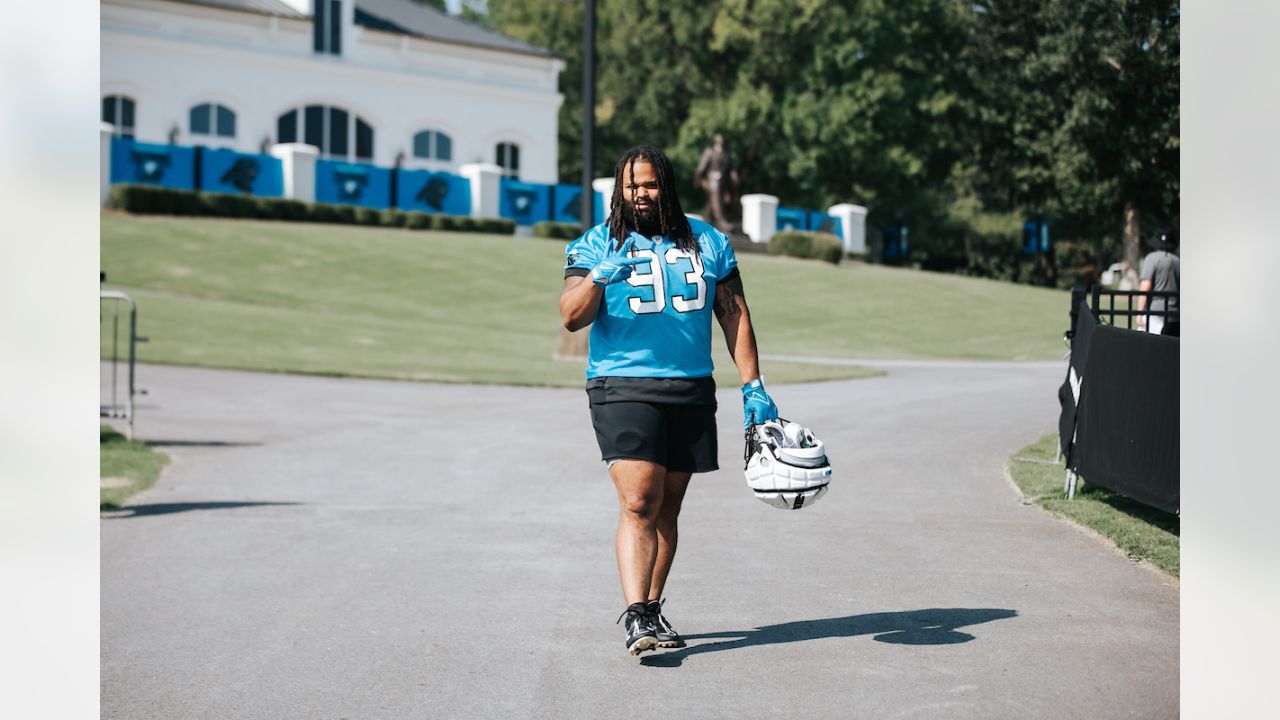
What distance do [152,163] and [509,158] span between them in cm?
1628

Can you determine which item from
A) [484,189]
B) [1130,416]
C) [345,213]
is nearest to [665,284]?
[1130,416]

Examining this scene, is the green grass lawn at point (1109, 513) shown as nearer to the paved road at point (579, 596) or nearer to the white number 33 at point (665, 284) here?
the paved road at point (579, 596)

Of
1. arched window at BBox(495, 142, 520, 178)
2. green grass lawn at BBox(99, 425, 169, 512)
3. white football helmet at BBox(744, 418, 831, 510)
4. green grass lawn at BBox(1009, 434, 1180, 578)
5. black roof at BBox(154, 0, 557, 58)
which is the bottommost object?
green grass lawn at BBox(99, 425, 169, 512)

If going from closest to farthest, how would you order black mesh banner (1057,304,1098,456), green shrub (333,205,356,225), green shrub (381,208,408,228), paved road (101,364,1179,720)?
paved road (101,364,1179,720), black mesh banner (1057,304,1098,456), green shrub (333,205,356,225), green shrub (381,208,408,228)

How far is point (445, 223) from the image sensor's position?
48281 mm

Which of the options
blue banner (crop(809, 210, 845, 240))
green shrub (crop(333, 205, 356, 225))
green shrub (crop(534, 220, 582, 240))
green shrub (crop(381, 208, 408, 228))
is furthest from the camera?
blue banner (crop(809, 210, 845, 240))

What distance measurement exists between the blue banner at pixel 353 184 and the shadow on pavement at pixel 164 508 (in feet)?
125

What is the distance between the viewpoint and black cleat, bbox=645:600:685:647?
630cm

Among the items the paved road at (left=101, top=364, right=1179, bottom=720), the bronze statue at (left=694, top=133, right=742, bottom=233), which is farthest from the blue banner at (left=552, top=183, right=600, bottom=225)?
the paved road at (left=101, top=364, right=1179, bottom=720)

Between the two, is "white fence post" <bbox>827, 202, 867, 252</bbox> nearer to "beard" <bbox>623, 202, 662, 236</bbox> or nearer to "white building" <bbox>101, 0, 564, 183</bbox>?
"white building" <bbox>101, 0, 564, 183</bbox>

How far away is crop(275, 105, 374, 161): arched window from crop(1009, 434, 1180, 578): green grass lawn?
142ft

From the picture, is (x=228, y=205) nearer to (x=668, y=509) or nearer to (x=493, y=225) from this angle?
(x=493, y=225)

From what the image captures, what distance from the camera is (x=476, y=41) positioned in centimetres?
5712
